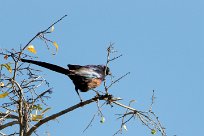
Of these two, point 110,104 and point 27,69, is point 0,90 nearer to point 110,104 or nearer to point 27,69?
point 27,69

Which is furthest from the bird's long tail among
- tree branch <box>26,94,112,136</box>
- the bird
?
tree branch <box>26,94,112,136</box>

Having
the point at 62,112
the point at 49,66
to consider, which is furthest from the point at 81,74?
the point at 62,112

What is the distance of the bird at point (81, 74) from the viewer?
14.3ft

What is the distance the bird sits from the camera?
4355 millimetres

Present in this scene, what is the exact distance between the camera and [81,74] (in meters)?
5.01

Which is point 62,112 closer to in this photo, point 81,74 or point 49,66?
point 49,66

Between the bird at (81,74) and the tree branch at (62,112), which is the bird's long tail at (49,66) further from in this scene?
the tree branch at (62,112)

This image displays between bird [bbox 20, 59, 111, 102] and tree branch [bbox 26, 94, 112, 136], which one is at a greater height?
bird [bbox 20, 59, 111, 102]

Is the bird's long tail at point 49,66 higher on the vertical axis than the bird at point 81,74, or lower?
lower

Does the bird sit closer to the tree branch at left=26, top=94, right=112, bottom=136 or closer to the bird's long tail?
the bird's long tail

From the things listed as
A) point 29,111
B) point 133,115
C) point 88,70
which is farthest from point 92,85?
point 29,111

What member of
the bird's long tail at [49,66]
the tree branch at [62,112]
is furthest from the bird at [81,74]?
the tree branch at [62,112]

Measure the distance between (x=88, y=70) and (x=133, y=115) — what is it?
1.44 m

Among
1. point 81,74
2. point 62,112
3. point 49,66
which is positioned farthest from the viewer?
point 81,74
